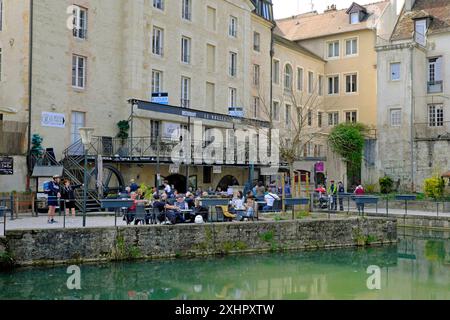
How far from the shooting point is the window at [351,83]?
147 feet

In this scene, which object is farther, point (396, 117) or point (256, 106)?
A: point (396, 117)

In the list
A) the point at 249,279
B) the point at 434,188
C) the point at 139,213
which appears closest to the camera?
the point at 249,279

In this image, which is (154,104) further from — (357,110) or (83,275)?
(357,110)

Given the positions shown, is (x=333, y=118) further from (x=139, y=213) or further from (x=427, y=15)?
(x=139, y=213)

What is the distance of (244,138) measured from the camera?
35.1m

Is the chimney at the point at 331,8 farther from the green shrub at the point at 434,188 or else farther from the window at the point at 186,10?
the green shrub at the point at 434,188

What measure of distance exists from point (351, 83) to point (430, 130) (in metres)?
8.01

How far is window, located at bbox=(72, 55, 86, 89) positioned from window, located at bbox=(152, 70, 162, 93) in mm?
4299

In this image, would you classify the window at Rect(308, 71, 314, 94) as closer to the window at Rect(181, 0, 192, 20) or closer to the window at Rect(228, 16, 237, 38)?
the window at Rect(228, 16, 237, 38)

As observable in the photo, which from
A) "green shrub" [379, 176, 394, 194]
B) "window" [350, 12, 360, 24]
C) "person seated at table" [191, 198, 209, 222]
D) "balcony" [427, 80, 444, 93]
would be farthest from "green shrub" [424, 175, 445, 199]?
"window" [350, 12, 360, 24]

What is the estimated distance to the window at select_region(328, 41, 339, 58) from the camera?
45562 mm

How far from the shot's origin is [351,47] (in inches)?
1764

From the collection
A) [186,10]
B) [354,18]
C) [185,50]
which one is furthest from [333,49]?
[185,50]
